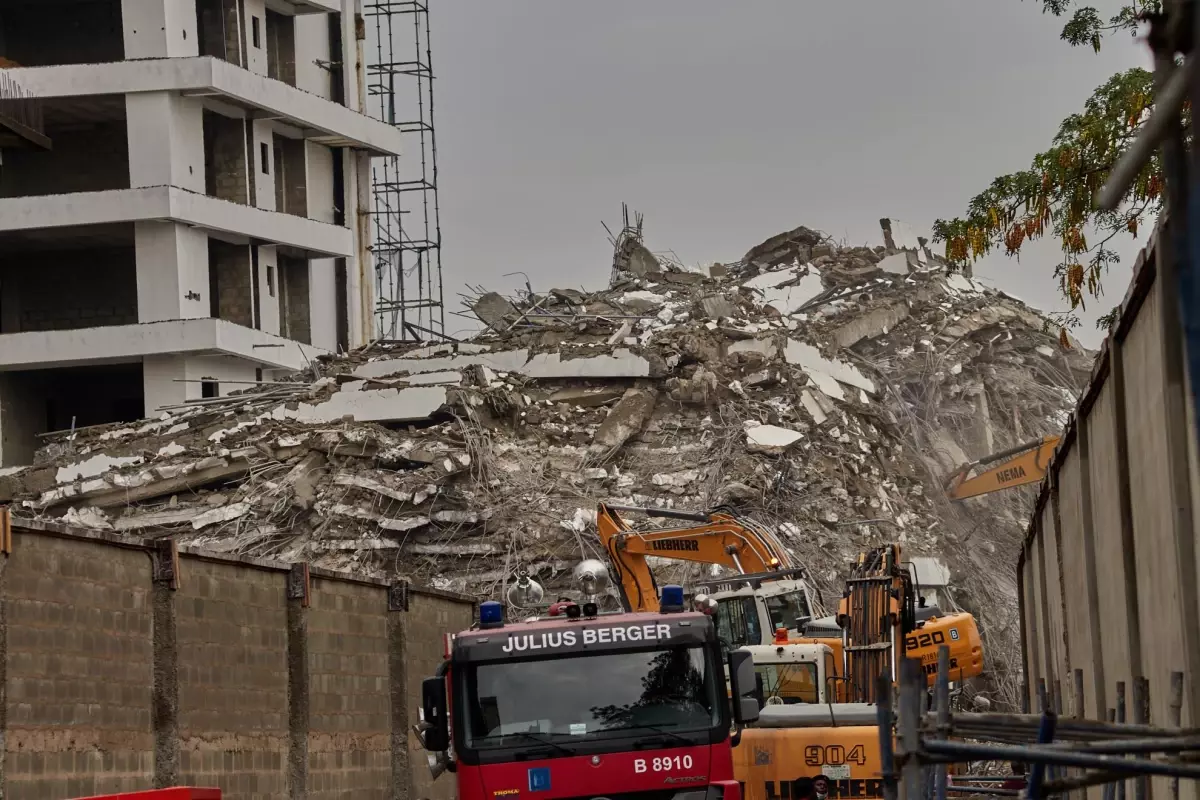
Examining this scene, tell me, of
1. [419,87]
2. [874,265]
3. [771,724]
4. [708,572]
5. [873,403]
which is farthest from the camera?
[419,87]

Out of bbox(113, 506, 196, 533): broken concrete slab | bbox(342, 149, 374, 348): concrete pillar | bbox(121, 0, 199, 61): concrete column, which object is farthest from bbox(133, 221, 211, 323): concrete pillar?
bbox(113, 506, 196, 533): broken concrete slab

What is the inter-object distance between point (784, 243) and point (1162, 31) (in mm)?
44780

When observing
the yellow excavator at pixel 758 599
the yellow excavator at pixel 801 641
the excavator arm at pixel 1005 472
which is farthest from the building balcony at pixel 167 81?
the yellow excavator at pixel 758 599

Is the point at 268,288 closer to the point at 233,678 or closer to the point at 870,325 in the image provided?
the point at 870,325

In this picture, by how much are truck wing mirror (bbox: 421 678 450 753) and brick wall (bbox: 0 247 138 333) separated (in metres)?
41.4

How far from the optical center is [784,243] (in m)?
48.6

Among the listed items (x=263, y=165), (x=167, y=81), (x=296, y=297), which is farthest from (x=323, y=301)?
(x=167, y=81)

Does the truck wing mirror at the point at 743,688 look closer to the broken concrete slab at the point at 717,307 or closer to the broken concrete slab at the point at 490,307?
the broken concrete slab at the point at 717,307

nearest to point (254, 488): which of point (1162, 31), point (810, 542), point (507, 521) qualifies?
point (507, 521)

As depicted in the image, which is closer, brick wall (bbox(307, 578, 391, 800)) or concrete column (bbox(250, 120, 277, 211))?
brick wall (bbox(307, 578, 391, 800))

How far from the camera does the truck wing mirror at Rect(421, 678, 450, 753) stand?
40.2 feet

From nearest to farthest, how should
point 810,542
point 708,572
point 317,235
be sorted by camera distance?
point 708,572 < point 810,542 < point 317,235

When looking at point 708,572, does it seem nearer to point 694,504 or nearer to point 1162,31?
point 694,504

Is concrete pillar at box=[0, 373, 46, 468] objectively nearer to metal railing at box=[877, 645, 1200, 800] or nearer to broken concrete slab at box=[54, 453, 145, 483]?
broken concrete slab at box=[54, 453, 145, 483]
